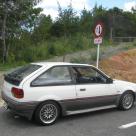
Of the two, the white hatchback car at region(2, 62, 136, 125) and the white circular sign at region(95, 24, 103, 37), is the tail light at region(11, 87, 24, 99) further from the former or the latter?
the white circular sign at region(95, 24, 103, 37)

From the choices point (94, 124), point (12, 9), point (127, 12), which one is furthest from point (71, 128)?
point (127, 12)

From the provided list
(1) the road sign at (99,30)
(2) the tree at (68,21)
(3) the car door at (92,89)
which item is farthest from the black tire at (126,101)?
(2) the tree at (68,21)

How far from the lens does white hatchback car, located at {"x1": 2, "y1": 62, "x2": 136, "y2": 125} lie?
8.05 m

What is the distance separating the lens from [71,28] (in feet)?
115

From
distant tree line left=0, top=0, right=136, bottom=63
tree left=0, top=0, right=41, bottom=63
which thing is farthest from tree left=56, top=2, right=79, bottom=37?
tree left=0, top=0, right=41, bottom=63


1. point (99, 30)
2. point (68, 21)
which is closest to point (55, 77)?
point (99, 30)

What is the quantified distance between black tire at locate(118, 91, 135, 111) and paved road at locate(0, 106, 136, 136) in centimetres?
31

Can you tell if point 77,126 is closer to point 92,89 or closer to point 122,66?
point 92,89

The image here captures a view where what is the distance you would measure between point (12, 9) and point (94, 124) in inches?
582

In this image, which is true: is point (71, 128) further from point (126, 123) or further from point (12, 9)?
point (12, 9)

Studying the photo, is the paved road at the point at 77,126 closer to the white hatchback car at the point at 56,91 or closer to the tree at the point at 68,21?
the white hatchback car at the point at 56,91

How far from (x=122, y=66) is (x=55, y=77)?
39.3 ft

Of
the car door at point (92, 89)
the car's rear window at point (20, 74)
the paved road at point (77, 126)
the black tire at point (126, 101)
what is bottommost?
the paved road at point (77, 126)

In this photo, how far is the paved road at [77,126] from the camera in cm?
766
